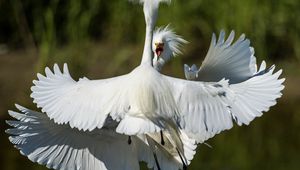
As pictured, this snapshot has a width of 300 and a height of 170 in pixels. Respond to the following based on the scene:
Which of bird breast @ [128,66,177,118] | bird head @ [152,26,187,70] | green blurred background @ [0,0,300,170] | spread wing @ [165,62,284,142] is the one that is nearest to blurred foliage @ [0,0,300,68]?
green blurred background @ [0,0,300,170]

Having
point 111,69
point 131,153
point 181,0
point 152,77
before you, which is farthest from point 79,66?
point 152,77

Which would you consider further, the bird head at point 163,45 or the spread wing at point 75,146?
the bird head at point 163,45

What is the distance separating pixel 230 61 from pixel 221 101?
0.66 metres

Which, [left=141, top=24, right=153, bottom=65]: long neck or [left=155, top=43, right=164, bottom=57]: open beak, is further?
[left=155, top=43, right=164, bottom=57]: open beak

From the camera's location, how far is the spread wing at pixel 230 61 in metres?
7.31

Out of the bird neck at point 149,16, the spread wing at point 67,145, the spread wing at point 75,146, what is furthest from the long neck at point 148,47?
the spread wing at point 67,145

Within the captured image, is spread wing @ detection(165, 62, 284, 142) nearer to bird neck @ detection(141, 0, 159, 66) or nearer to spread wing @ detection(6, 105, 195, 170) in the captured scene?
bird neck @ detection(141, 0, 159, 66)

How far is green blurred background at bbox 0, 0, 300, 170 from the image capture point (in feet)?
40.5

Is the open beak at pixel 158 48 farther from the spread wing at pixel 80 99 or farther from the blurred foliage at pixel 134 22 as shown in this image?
the blurred foliage at pixel 134 22

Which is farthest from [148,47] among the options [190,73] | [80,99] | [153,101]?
[80,99]

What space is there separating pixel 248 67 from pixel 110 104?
3.77 ft

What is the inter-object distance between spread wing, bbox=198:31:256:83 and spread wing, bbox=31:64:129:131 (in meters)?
0.75

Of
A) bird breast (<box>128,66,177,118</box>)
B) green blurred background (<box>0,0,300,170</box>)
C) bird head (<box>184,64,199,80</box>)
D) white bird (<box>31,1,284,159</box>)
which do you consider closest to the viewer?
white bird (<box>31,1,284,159</box>)

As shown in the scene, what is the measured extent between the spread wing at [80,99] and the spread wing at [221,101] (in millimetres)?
382
